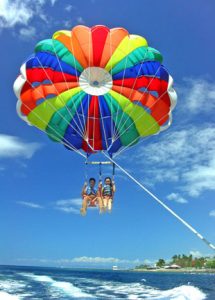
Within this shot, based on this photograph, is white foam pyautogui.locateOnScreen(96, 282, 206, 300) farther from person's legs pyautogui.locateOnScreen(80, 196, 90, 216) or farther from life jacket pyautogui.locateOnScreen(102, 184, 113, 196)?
life jacket pyautogui.locateOnScreen(102, 184, 113, 196)

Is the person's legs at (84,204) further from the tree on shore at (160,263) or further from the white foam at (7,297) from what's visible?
the tree on shore at (160,263)

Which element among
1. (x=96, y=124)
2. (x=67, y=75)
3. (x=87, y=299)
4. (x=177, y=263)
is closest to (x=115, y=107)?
(x=96, y=124)

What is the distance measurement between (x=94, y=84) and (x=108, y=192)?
3.14 metres

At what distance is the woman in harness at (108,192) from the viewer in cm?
1035

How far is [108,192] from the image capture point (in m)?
10.4

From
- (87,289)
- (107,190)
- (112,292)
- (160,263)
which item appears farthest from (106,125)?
(160,263)

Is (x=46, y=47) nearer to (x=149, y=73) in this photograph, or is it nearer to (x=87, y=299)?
(x=149, y=73)

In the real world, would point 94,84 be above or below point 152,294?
above

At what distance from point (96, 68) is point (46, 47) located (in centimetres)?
146

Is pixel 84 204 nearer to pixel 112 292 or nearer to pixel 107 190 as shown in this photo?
pixel 107 190

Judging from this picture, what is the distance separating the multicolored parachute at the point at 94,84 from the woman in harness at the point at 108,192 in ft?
4.14

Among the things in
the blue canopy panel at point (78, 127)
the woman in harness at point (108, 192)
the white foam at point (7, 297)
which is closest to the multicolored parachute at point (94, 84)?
the blue canopy panel at point (78, 127)

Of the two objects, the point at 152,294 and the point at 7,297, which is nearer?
the point at 7,297

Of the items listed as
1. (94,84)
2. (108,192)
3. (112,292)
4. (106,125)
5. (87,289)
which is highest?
(94,84)
